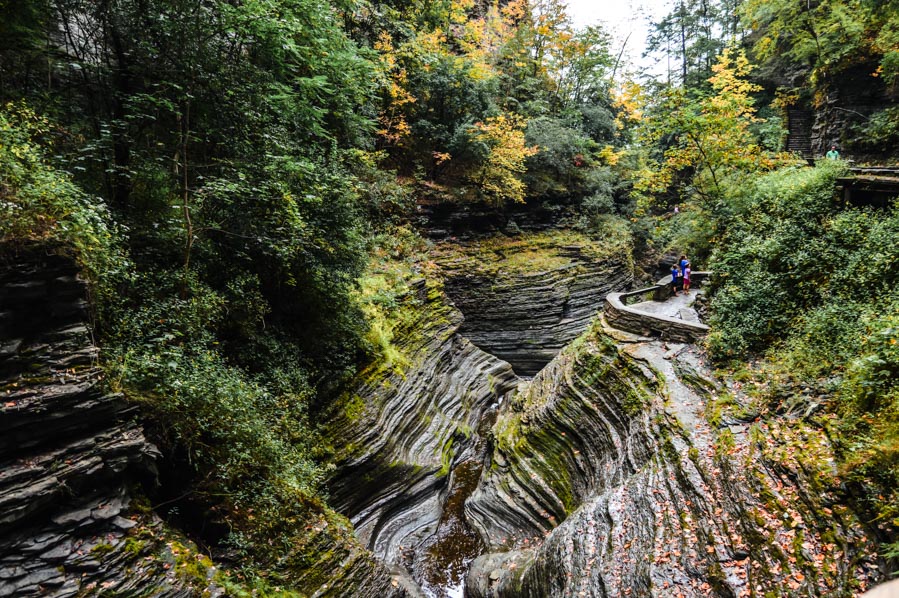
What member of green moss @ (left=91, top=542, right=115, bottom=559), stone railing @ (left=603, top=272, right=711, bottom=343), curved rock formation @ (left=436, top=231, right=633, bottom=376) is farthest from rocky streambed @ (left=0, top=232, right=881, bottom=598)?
curved rock formation @ (left=436, top=231, right=633, bottom=376)

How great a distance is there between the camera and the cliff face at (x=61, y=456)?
4.41m

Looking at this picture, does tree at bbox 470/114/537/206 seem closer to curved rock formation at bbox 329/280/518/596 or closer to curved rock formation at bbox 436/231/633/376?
curved rock formation at bbox 436/231/633/376

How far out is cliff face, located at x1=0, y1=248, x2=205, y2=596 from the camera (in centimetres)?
441

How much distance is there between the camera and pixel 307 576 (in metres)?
7.11

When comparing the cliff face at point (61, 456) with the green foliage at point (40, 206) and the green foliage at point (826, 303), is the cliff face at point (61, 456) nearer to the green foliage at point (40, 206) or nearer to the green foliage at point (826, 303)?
the green foliage at point (40, 206)

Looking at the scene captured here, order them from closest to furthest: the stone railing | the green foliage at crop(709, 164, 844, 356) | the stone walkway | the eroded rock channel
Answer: the eroded rock channel
the green foliage at crop(709, 164, 844, 356)
the stone railing
the stone walkway

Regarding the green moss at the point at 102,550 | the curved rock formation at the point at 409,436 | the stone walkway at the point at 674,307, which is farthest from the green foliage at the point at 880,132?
the green moss at the point at 102,550

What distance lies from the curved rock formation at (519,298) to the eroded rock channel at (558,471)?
0.09 m

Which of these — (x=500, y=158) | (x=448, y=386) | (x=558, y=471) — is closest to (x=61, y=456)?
(x=558, y=471)

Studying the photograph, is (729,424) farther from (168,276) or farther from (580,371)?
(168,276)

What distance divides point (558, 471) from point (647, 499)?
170 inches

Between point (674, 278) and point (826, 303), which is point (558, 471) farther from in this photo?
point (674, 278)

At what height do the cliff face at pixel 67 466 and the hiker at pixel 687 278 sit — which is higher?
the cliff face at pixel 67 466

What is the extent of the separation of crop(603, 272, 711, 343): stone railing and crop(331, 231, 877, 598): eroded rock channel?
44 centimetres
